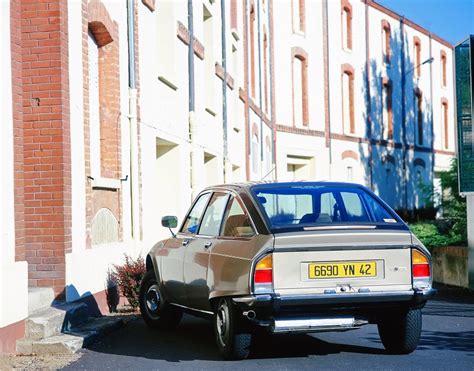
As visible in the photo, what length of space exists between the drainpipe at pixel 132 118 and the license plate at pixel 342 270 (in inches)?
241

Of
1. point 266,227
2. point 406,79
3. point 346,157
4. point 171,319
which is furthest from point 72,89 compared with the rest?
point 406,79

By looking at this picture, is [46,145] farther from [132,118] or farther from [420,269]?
[420,269]

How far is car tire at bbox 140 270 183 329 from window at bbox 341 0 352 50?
94.6ft

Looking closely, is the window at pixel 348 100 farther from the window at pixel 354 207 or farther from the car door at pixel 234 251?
the car door at pixel 234 251

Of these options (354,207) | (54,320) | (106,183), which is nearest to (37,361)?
(54,320)

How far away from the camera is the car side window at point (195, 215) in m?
9.35

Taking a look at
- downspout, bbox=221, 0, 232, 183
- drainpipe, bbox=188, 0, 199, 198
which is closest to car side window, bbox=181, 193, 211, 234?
drainpipe, bbox=188, 0, 199, 198

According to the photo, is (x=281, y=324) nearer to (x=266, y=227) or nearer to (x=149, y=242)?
(x=266, y=227)

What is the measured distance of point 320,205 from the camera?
28.5 feet

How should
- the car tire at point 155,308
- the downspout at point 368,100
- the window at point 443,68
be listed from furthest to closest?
the window at point 443,68, the downspout at point 368,100, the car tire at point 155,308

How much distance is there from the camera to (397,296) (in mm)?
7621

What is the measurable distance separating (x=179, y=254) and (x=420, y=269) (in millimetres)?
2658

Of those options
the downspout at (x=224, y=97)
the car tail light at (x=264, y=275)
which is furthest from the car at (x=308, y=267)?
the downspout at (x=224, y=97)

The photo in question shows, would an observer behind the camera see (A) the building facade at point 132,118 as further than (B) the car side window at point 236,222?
Yes
